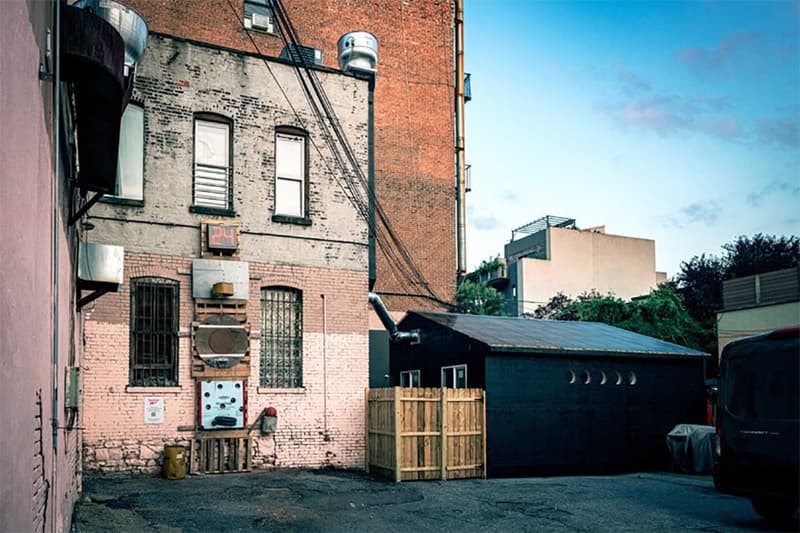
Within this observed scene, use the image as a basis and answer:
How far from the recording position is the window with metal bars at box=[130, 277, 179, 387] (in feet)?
47.6

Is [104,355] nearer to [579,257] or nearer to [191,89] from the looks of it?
[191,89]

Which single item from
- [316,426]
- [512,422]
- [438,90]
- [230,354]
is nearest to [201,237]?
[230,354]

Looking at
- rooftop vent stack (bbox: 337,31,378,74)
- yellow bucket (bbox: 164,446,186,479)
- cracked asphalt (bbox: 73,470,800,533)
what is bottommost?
cracked asphalt (bbox: 73,470,800,533)

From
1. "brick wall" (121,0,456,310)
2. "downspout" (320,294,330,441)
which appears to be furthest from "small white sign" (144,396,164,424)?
"brick wall" (121,0,456,310)

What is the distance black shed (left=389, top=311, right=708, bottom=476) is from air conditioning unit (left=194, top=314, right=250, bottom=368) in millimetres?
4920

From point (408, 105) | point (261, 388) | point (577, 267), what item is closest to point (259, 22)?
point (408, 105)

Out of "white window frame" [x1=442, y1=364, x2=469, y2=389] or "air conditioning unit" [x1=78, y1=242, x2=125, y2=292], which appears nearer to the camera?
"air conditioning unit" [x1=78, y1=242, x2=125, y2=292]

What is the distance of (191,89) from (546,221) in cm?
3802

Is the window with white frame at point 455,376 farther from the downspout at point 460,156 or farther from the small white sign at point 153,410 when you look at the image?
the downspout at point 460,156

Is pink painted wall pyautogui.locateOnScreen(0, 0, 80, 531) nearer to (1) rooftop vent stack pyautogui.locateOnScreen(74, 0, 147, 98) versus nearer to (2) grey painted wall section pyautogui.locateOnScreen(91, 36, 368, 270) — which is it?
(1) rooftop vent stack pyautogui.locateOnScreen(74, 0, 147, 98)

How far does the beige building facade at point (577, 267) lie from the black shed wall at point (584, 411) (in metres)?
23.9

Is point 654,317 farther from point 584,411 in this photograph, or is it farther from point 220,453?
point 220,453

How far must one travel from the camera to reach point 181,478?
45.9 feet

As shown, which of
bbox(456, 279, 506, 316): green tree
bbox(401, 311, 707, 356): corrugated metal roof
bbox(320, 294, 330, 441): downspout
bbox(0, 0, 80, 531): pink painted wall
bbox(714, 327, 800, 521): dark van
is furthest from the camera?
bbox(456, 279, 506, 316): green tree
